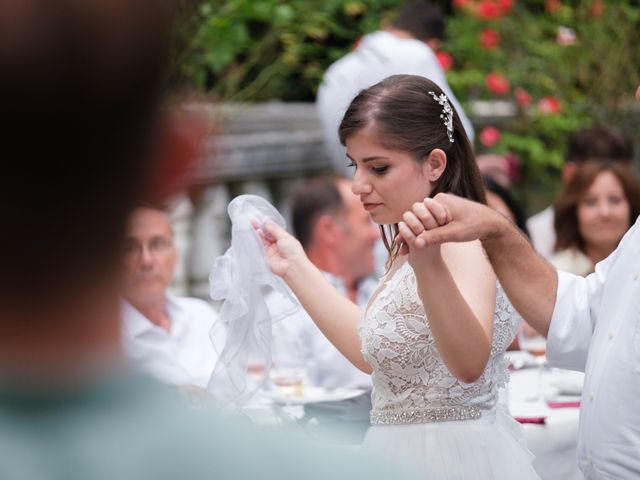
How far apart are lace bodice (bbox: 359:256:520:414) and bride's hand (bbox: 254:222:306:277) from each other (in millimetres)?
243

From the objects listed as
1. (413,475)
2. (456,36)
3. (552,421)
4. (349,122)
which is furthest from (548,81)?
(413,475)

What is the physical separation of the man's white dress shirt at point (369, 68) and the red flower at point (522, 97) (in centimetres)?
366

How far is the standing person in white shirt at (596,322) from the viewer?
2711 mm

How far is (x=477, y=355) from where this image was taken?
265cm

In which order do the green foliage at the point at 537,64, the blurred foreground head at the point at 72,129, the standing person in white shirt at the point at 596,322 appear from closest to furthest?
the blurred foreground head at the point at 72,129
the standing person in white shirt at the point at 596,322
the green foliage at the point at 537,64

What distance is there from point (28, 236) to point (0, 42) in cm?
14

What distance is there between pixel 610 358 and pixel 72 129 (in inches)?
→ 83.2

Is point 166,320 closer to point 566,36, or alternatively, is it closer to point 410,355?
point 410,355

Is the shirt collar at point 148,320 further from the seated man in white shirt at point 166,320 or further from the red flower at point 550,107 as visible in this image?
the red flower at point 550,107

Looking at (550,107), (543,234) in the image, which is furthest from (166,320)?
(550,107)

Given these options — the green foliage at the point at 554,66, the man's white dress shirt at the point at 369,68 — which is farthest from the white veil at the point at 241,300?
the green foliage at the point at 554,66

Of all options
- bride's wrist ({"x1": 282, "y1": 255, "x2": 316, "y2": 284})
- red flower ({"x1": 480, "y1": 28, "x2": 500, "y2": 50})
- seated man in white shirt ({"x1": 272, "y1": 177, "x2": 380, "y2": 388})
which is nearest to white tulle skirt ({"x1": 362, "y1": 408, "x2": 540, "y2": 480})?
bride's wrist ({"x1": 282, "y1": 255, "x2": 316, "y2": 284})

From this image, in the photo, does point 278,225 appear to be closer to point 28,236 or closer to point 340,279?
point 340,279

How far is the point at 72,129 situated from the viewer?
2.75 feet
